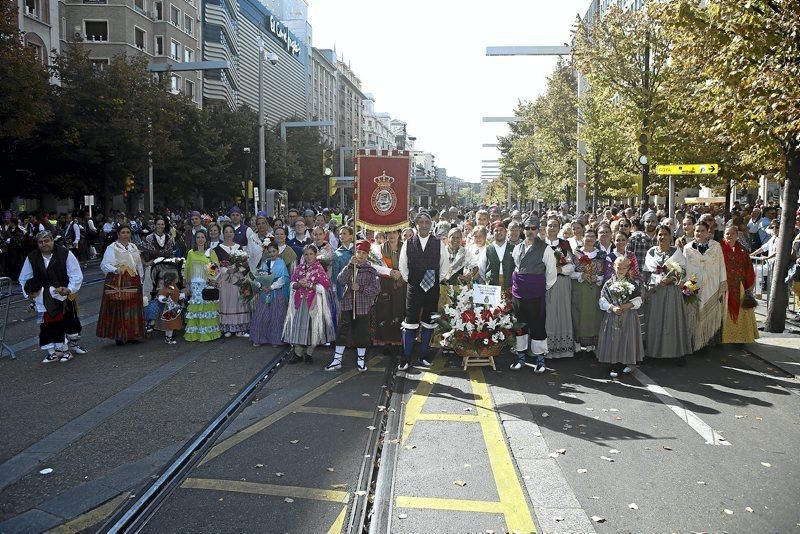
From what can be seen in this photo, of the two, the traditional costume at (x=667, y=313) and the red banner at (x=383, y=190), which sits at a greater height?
the red banner at (x=383, y=190)

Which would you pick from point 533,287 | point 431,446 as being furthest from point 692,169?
point 431,446

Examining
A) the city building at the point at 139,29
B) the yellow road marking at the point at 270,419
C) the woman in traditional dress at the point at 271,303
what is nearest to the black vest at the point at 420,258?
the yellow road marking at the point at 270,419

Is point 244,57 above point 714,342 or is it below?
above

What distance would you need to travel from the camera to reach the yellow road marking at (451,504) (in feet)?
15.4

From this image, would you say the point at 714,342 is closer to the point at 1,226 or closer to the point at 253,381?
Result: the point at 253,381

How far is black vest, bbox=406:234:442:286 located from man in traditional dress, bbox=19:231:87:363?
444cm

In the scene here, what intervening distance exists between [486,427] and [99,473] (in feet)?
10.9

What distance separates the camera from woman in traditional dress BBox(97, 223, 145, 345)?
33.5 ft

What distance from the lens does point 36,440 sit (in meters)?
6.15

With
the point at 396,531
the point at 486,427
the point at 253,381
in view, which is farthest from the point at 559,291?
the point at 396,531

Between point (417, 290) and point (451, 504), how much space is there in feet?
14.5

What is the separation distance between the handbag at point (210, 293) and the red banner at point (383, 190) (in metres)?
2.81

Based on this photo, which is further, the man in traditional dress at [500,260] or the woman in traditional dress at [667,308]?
the man in traditional dress at [500,260]

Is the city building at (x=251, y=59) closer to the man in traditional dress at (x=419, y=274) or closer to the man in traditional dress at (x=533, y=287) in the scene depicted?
the man in traditional dress at (x=419, y=274)
